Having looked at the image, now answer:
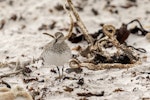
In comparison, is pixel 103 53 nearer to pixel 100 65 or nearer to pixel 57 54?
pixel 100 65

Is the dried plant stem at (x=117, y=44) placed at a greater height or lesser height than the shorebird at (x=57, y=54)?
greater

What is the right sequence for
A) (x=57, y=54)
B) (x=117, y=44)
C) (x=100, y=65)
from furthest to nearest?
(x=117, y=44) → (x=100, y=65) → (x=57, y=54)

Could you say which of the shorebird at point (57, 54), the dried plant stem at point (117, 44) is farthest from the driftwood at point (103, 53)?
the shorebird at point (57, 54)

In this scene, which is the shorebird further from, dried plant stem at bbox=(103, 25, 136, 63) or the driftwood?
dried plant stem at bbox=(103, 25, 136, 63)

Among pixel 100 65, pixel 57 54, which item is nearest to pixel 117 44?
pixel 100 65

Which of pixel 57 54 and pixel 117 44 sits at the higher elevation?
pixel 117 44

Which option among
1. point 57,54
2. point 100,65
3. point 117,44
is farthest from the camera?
point 117,44

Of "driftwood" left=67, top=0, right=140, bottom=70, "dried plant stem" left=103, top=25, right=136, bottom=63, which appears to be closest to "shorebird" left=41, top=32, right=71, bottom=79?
"driftwood" left=67, top=0, right=140, bottom=70

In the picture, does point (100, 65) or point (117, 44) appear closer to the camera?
point (100, 65)

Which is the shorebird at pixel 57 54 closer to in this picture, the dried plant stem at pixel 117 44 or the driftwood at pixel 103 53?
the driftwood at pixel 103 53

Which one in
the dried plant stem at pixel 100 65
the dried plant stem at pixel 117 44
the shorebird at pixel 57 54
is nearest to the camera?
the shorebird at pixel 57 54

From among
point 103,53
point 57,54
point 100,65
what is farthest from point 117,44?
point 57,54
